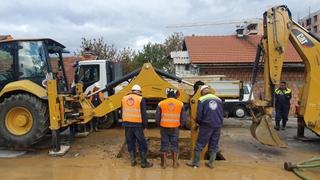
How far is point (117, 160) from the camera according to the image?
9.62 metres

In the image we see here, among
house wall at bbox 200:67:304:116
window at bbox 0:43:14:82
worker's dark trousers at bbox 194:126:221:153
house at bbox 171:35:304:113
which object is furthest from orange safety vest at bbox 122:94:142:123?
house wall at bbox 200:67:304:116

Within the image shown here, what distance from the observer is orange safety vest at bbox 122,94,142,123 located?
9.03 meters

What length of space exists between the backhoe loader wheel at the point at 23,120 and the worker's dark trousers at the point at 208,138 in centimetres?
342

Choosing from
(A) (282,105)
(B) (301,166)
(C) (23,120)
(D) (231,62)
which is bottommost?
(B) (301,166)

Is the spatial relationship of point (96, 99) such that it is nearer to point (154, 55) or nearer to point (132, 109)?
point (132, 109)

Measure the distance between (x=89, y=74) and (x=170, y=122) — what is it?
7.31 m

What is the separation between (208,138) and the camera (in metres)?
9.09

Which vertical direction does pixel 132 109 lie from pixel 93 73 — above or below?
below

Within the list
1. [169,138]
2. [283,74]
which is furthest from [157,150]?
[283,74]

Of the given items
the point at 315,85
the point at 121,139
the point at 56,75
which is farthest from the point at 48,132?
the point at 315,85

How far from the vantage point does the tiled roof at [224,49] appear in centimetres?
2559

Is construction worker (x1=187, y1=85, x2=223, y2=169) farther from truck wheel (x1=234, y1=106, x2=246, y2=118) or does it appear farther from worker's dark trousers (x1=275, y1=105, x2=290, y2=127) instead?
truck wheel (x1=234, y1=106, x2=246, y2=118)

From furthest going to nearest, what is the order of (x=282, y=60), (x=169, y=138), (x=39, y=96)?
1. (x=282, y=60)
2. (x=39, y=96)
3. (x=169, y=138)

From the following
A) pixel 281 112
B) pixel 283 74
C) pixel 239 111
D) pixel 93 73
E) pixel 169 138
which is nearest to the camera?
pixel 169 138
